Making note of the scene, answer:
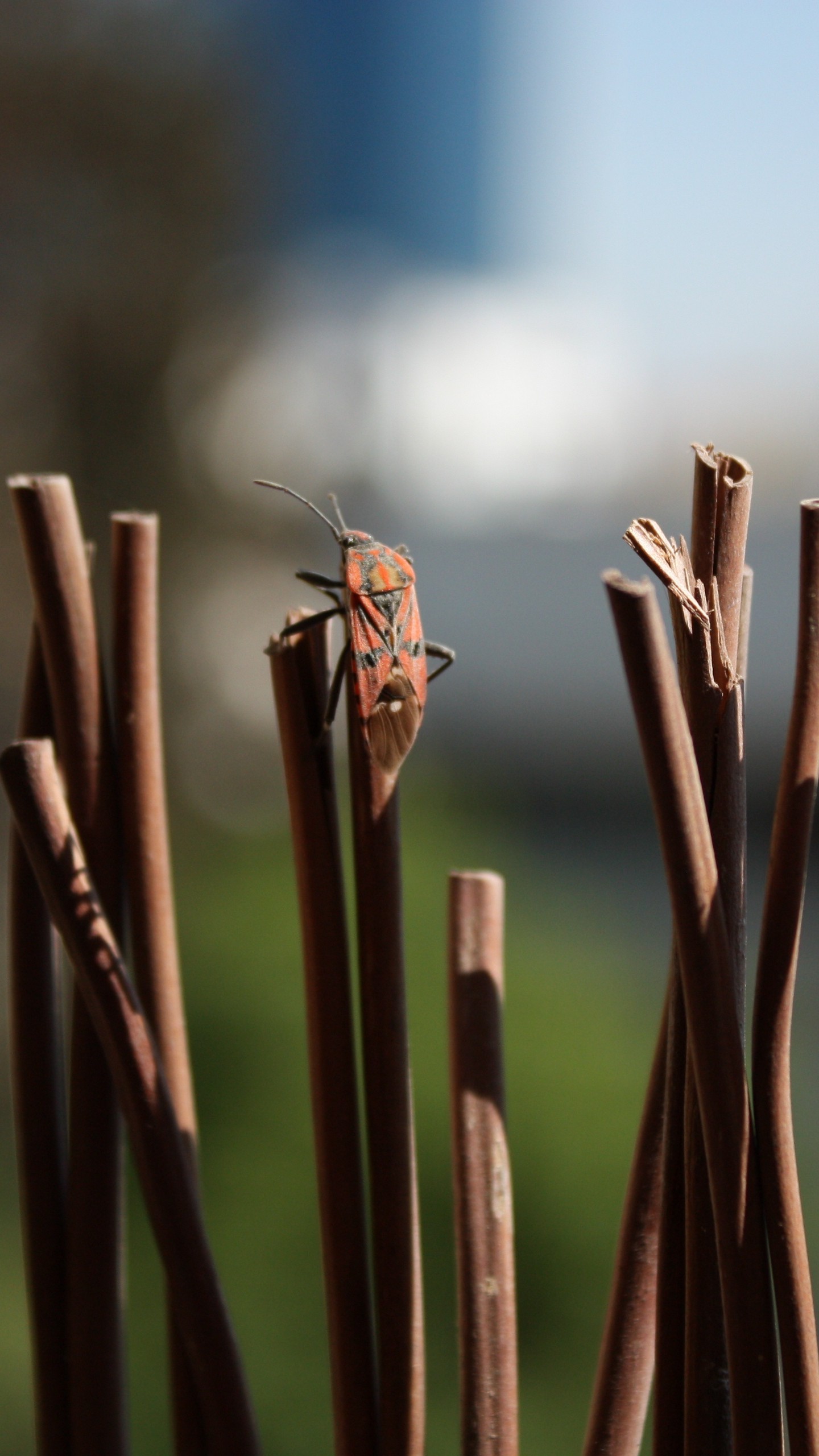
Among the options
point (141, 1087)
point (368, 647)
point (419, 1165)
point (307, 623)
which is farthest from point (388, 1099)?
point (419, 1165)

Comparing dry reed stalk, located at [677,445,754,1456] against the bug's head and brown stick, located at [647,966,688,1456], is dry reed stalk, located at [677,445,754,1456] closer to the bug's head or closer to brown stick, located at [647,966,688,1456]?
brown stick, located at [647,966,688,1456]

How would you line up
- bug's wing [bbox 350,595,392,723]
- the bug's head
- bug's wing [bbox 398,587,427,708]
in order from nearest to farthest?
bug's wing [bbox 350,595,392,723]
bug's wing [bbox 398,587,427,708]
the bug's head

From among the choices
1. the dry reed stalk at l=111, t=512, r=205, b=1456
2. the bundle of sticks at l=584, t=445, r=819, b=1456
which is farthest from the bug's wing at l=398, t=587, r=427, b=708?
the bundle of sticks at l=584, t=445, r=819, b=1456

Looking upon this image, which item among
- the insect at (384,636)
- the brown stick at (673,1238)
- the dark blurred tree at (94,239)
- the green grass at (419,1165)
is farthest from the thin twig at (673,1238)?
the dark blurred tree at (94,239)

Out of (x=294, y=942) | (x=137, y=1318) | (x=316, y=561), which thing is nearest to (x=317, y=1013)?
(x=137, y=1318)

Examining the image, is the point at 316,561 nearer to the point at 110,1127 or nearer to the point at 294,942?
the point at 294,942

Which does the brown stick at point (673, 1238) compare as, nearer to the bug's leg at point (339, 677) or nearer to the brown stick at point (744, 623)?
the brown stick at point (744, 623)
